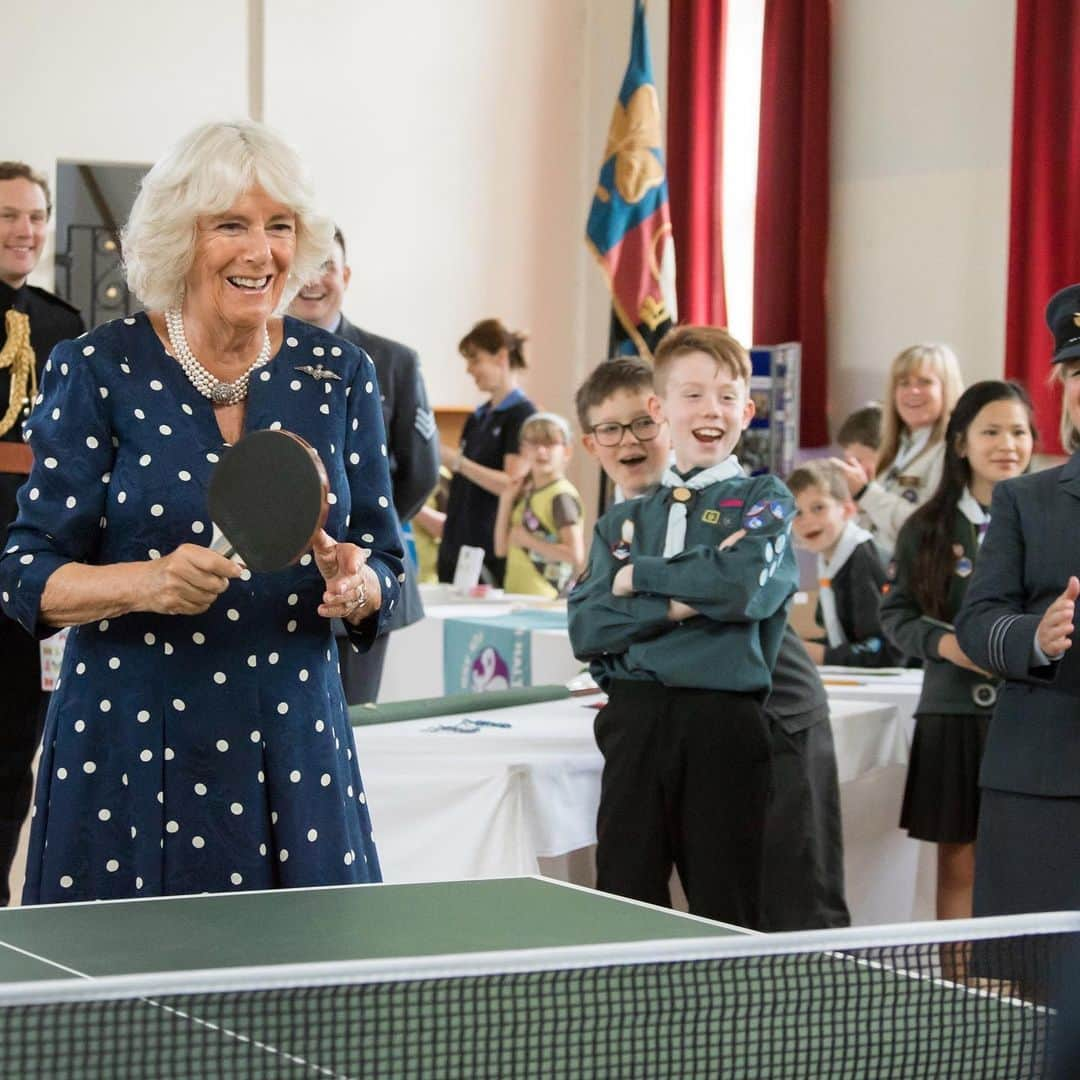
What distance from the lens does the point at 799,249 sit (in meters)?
9.89

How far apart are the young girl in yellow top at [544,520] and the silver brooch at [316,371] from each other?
16.3ft

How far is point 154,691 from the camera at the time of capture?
7.17 ft

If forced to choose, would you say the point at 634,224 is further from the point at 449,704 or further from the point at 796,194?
the point at 449,704

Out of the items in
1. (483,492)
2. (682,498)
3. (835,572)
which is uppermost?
(682,498)

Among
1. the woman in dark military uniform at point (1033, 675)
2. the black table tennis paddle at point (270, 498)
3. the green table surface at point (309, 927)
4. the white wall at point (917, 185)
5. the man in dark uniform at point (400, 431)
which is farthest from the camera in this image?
the white wall at point (917, 185)

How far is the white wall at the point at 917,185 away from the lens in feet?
29.7

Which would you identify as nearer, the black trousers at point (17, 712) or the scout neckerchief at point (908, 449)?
the black trousers at point (17, 712)

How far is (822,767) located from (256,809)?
1.93 metres

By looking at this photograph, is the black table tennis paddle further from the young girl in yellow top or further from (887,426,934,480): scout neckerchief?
the young girl in yellow top

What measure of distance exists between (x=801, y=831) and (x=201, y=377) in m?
1.99

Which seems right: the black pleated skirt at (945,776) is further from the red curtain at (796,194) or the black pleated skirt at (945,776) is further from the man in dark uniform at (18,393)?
the red curtain at (796,194)

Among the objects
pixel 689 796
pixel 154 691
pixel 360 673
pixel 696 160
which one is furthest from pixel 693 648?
pixel 696 160

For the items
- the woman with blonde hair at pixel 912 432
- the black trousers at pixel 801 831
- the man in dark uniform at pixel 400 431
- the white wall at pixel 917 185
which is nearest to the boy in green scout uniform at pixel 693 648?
the black trousers at pixel 801 831

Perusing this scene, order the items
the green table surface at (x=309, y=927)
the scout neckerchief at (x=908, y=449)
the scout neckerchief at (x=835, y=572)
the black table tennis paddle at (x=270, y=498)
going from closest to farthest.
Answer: the green table surface at (x=309, y=927)
the black table tennis paddle at (x=270, y=498)
the scout neckerchief at (x=835, y=572)
the scout neckerchief at (x=908, y=449)
